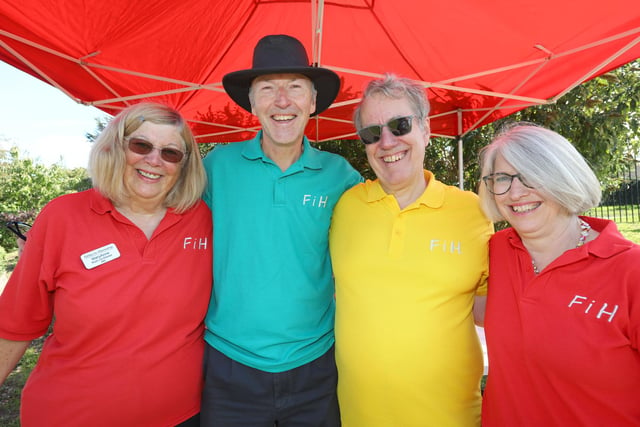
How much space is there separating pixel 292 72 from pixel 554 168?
1.55 m

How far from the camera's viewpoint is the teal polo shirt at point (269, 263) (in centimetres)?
225

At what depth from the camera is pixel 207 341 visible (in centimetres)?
236

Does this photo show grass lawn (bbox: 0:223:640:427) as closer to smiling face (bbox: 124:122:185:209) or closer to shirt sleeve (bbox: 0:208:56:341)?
shirt sleeve (bbox: 0:208:56:341)

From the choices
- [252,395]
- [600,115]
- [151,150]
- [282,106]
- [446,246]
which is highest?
[600,115]

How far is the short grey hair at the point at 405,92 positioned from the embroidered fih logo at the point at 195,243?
51.9 inches

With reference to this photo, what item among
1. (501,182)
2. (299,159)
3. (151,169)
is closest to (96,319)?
(151,169)

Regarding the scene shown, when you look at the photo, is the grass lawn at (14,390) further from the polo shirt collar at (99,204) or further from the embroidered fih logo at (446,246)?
the embroidered fih logo at (446,246)

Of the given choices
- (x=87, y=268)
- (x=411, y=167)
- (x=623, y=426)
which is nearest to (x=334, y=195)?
(x=411, y=167)

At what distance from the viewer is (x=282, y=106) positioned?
251cm

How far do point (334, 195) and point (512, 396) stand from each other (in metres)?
1.45

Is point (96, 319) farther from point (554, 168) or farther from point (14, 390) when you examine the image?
point (14, 390)

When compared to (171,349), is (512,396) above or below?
below

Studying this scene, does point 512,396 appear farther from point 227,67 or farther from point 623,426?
point 227,67

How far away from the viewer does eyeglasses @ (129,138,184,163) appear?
86.4 inches
